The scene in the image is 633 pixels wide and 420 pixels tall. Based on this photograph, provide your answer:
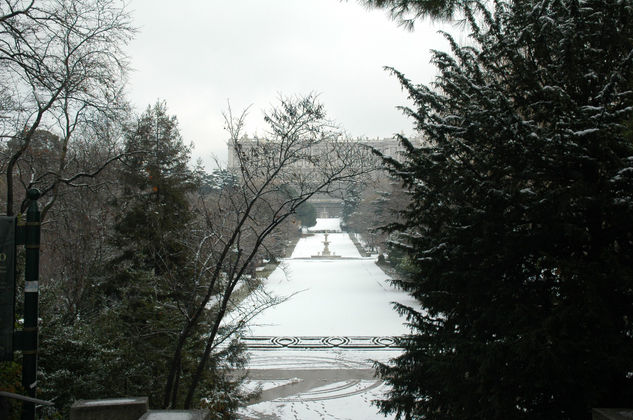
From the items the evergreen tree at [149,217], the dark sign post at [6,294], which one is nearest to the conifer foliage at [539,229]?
the dark sign post at [6,294]

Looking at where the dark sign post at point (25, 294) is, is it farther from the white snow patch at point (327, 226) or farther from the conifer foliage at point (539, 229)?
the white snow patch at point (327, 226)

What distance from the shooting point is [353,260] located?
4712cm

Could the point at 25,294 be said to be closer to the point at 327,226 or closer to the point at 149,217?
the point at 149,217

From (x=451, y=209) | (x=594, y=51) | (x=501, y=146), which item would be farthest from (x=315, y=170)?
(x=594, y=51)

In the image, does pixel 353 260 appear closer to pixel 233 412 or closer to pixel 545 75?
pixel 233 412

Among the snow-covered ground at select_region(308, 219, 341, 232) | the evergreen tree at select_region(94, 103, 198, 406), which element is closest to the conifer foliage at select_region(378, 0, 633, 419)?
the evergreen tree at select_region(94, 103, 198, 406)

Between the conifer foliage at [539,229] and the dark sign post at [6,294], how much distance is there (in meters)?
3.44

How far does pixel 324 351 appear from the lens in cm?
1658

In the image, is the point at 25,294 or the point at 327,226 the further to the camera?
the point at 327,226

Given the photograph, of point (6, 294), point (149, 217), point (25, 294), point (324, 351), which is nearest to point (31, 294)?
point (25, 294)

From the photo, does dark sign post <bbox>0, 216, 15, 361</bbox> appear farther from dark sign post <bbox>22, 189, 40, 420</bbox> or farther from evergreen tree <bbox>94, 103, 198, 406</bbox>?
evergreen tree <bbox>94, 103, 198, 406</bbox>

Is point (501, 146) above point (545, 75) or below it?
below

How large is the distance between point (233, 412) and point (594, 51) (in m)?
7.84

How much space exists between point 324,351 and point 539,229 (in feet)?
41.9
